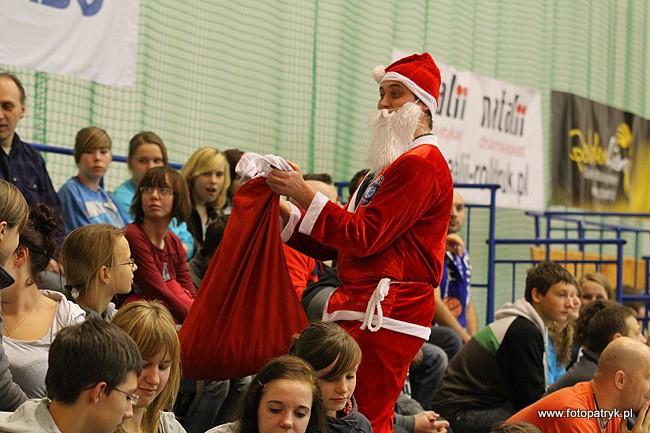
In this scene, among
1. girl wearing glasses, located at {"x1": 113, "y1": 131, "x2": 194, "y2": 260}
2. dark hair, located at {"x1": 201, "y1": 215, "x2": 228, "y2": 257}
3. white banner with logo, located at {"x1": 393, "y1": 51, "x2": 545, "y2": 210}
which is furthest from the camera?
white banner with logo, located at {"x1": 393, "y1": 51, "x2": 545, "y2": 210}

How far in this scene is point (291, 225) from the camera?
4.18 metres

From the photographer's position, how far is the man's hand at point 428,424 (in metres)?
4.78

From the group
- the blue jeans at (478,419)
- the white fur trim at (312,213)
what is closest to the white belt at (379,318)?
the white fur trim at (312,213)

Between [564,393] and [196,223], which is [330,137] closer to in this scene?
[196,223]

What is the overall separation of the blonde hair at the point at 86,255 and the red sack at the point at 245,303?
1.30 feet

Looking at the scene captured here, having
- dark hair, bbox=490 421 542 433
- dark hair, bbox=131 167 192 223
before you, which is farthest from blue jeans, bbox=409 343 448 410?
dark hair, bbox=490 421 542 433

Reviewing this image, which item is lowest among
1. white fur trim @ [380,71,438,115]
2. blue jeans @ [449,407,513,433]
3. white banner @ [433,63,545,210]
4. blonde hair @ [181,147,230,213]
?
blue jeans @ [449,407,513,433]

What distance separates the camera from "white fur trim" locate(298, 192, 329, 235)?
3.97 m

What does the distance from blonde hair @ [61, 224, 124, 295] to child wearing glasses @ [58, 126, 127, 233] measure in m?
1.78

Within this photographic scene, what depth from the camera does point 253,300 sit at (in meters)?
4.02

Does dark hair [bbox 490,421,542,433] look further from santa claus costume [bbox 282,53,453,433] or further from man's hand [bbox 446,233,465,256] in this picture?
man's hand [bbox 446,233,465,256]

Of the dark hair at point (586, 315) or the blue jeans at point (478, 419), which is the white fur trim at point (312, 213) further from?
the dark hair at point (586, 315)

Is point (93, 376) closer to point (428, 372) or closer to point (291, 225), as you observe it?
point (291, 225)

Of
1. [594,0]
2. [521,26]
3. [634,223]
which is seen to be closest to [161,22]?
[521,26]
